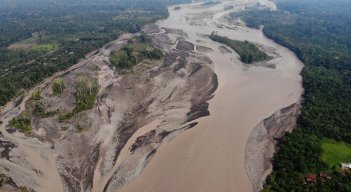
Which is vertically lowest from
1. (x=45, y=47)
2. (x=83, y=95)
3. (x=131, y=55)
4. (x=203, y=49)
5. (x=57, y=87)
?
(x=45, y=47)

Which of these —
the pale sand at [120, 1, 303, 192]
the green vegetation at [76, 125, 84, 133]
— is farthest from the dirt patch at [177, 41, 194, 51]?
the green vegetation at [76, 125, 84, 133]

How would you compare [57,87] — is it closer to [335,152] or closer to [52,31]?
[335,152]

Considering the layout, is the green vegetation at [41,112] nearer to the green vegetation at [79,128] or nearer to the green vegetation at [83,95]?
the green vegetation at [83,95]

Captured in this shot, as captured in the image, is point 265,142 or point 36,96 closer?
point 265,142

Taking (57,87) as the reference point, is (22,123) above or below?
below

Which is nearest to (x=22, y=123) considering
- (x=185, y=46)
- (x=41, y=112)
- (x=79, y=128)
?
(x=41, y=112)

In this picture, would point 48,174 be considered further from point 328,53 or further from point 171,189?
point 328,53
